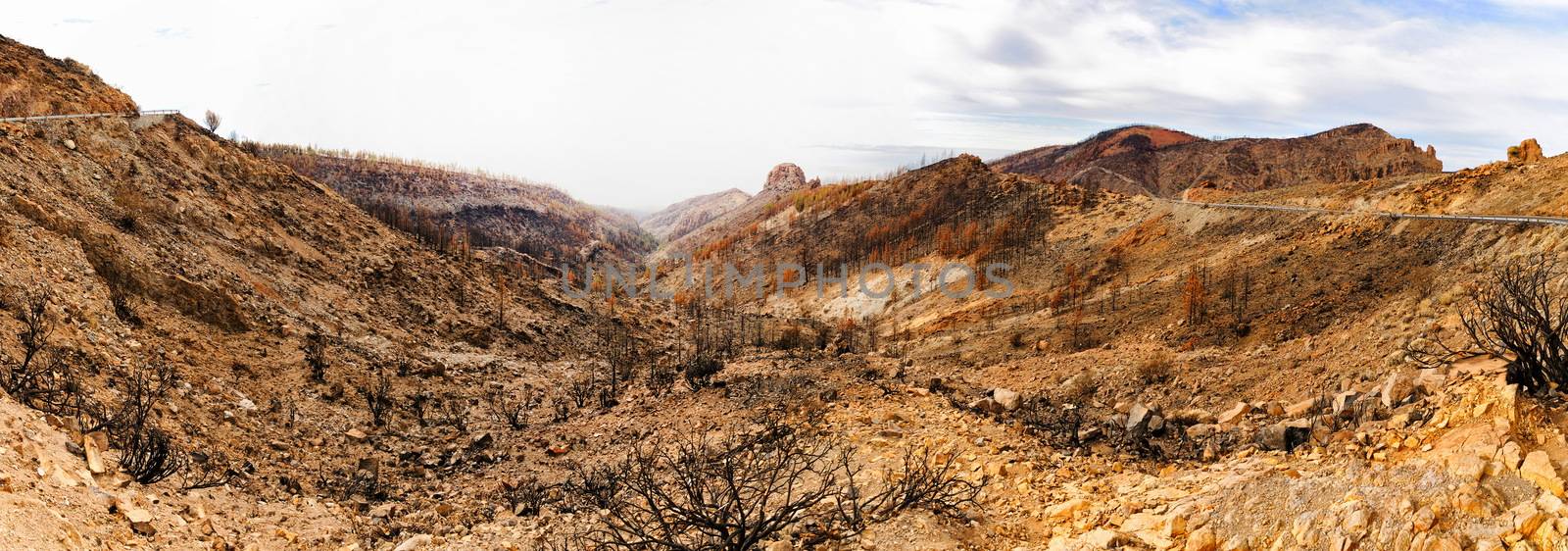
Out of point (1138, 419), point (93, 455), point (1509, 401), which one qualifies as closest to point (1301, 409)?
point (1138, 419)

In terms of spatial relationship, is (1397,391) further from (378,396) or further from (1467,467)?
(378,396)

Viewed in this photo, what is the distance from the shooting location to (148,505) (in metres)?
6.53

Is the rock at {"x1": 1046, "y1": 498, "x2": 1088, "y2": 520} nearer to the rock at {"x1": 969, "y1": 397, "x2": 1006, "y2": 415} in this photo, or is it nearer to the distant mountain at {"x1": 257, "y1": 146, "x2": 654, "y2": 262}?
the rock at {"x1": 969, "y1": 397, "x2": 1006, "y2": 415}

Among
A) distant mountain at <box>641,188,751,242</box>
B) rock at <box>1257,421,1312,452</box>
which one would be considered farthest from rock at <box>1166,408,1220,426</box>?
distant mountain at <box>641,188,751,242</box>

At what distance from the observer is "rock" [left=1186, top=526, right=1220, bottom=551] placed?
5625 mm

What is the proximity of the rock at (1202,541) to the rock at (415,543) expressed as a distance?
260 inches

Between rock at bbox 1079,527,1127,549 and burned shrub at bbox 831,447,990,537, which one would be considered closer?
rock at bbox 1079,527,1127,549

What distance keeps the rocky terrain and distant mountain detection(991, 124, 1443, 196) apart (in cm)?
4309

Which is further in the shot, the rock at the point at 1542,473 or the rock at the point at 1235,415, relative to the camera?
the rock at the point at 1235,415

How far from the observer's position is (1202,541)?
18.5ft

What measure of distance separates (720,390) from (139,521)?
308 inches

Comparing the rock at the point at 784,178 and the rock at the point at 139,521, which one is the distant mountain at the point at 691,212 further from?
the rock at the point at 139,521

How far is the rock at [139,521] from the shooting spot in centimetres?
598

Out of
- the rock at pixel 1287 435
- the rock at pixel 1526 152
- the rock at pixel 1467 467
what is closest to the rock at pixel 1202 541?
the rock at pixel 1467 467
